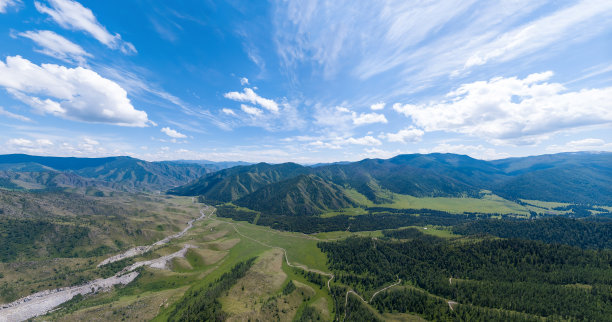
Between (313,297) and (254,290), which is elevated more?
(254,290)

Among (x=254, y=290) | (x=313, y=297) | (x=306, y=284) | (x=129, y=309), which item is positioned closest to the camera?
(x=129, y=309)

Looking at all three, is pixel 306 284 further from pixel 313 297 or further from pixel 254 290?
pixel 254 290

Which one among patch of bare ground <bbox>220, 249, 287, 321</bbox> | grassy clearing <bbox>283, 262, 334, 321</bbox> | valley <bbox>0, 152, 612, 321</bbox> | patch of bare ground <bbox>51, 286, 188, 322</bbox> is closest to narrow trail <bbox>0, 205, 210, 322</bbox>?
valley <bbox>0, 152, 612, 321</bbox>

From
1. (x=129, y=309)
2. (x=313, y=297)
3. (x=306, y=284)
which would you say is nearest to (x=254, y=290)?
(x=306, y=284)

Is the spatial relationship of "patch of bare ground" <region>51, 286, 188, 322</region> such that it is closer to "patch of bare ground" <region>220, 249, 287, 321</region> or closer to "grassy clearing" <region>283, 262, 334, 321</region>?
"patch of bare ground" <region>220, 249, 287, 321</region>

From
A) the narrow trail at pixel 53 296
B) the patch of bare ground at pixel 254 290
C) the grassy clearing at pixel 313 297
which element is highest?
the patch of bare ground at pixel 254 290

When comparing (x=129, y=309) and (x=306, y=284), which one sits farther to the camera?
(x=306, y=284)

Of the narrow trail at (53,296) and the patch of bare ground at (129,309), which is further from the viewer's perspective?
the narrow trail at (53,296)

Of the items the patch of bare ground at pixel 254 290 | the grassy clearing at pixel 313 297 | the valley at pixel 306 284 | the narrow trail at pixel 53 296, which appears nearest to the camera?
the patch of bare ground at pixel 254 290

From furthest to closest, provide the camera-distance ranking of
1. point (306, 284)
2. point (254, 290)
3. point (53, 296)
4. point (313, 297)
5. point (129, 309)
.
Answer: point (306, 284), point (313, 297), point (254, 290), point (53, 296), point (129, 309)

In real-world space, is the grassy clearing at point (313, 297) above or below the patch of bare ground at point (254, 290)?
below

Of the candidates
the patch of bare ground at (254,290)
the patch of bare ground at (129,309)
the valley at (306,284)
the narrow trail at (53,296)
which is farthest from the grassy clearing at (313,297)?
the narrow trail at (53,296)

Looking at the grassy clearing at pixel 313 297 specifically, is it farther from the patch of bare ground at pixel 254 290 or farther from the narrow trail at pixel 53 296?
the narrow trail at pixel 53 296
